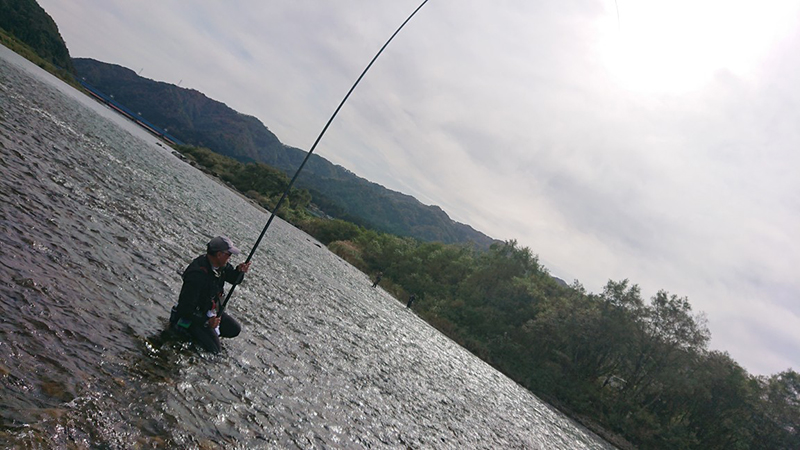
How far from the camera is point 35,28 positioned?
147125 millimetres

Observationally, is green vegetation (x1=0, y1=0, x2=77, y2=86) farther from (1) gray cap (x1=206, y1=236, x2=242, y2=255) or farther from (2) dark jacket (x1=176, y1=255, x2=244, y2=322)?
(1) gray cap (x1=206, y1=236, x2=242, y2=255)

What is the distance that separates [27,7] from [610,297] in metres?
204

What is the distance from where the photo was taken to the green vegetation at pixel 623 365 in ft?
158

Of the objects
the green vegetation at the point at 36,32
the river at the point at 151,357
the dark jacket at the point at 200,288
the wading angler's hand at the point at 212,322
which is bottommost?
the river at the point at 151,357

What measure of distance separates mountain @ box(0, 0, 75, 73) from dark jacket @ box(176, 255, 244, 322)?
172m

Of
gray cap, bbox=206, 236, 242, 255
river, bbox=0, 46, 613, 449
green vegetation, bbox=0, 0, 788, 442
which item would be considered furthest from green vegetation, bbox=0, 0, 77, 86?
gray cap, bbox=206, 236, 242, 255

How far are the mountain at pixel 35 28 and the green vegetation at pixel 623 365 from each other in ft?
515

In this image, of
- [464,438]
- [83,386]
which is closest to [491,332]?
[464,438]

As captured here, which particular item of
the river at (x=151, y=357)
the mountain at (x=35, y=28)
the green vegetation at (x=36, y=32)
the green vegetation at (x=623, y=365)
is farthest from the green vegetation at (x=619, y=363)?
the mountain at (x=35, y=28)

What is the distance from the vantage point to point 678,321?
51688 mm

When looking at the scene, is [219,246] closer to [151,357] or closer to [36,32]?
[151,357]

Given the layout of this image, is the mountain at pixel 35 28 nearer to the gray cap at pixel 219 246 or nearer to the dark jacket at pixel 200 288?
the dark jacket at pixel 200 288

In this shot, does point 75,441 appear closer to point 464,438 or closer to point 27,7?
point 464,438

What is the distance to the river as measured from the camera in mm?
6616
